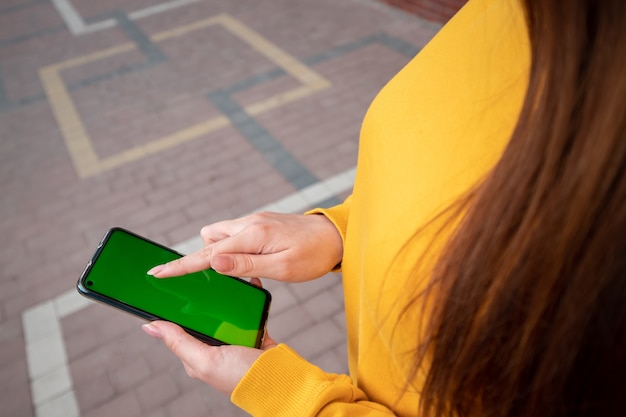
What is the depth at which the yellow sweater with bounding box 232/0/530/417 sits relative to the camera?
647 mm

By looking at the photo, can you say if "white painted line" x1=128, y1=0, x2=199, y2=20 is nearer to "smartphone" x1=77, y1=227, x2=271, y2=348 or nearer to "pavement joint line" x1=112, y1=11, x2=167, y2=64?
"pavement joint line" x1=112, y1=11, x2=167, y2=64

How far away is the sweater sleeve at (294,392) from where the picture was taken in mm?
773

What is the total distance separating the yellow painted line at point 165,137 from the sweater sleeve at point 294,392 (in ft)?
10.3

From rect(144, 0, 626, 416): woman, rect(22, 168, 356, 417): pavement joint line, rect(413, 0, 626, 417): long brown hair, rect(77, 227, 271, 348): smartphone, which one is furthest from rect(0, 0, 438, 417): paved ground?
rect(413, 0, 626, 417): long brown hair

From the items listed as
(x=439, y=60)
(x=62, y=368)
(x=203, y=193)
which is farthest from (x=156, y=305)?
(x=203, y=193)

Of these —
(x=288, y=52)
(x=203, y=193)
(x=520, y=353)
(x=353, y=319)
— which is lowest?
(x=203, y=193)

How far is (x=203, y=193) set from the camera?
10.7 ft

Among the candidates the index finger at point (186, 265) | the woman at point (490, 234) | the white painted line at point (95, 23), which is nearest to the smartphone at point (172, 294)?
the index finger at point (186, 265)

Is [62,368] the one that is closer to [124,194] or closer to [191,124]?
[124,194]

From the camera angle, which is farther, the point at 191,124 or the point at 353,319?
the point at 191,124

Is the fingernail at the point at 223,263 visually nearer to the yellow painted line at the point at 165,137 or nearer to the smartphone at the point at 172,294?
the smartphone at the point at 172,294

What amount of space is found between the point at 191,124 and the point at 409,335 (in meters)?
3.58

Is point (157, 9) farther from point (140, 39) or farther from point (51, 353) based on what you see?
point (51, 353)

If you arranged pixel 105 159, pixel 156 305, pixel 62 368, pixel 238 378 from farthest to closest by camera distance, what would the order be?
pixel 105 159
pixel 62 368
pixel 156 305
pixel 238 378
